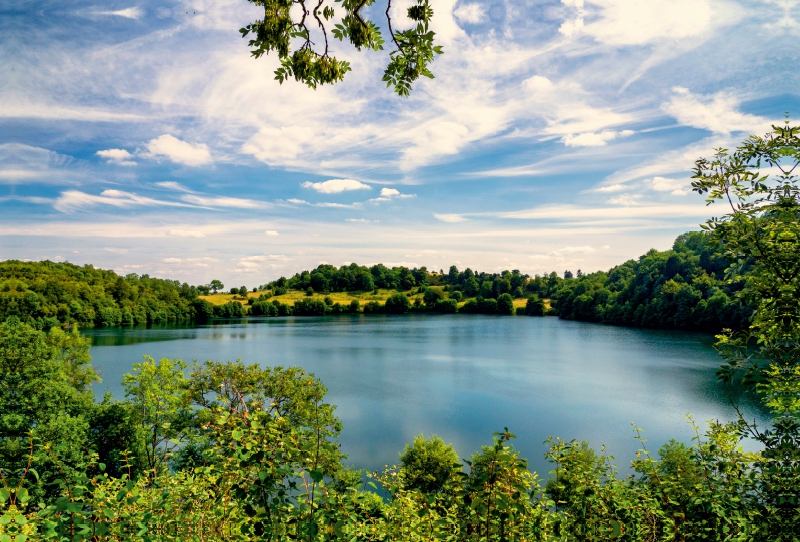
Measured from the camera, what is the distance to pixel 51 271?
92.8 meters

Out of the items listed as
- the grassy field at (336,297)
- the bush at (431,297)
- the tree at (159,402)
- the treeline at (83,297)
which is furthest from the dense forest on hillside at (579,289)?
the tree at (159,402)

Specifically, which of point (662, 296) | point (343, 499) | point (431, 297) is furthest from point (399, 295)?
point (343, 499)

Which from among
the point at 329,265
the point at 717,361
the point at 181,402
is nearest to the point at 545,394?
the point at 717,361

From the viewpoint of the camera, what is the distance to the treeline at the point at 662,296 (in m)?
69.1

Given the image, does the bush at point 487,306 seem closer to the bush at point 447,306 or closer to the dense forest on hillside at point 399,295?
the dense forest on hillside at point 399,295

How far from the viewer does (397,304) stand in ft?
419

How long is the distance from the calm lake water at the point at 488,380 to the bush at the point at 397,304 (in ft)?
167

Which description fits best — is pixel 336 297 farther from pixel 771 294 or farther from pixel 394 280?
pixel 771 294

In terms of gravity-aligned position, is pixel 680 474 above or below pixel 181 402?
above

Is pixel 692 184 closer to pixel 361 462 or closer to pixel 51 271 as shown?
pixel 361 462

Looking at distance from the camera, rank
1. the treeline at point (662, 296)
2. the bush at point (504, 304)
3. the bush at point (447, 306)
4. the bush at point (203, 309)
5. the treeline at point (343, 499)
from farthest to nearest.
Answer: the bush at point (447, 306) < the bush at point (504, 304) < the bush at point (203, 309) < the treeline at point (662, 296) < the treeline at point (343, 499)

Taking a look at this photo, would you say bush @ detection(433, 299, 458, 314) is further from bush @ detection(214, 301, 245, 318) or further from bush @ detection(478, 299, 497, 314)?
bush @ detection(214, 301, 245, 318)

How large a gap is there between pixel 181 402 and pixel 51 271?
9426 cm

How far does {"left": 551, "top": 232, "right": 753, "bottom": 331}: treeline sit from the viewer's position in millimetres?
69069
